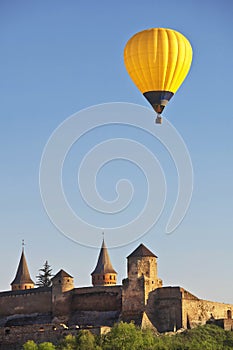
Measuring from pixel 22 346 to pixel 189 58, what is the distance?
2306 centimetres

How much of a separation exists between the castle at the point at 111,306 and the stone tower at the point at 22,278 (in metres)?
9.10

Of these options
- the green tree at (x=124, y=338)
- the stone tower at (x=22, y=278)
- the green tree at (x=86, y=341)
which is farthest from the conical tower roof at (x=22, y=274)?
the green tree at (x=124, y=338)

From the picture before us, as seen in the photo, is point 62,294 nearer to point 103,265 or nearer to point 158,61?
point 103,265

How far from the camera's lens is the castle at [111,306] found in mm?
61656

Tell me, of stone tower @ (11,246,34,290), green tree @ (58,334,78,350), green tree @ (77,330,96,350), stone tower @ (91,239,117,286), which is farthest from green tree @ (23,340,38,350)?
stone tower @ (11,246,34,290)

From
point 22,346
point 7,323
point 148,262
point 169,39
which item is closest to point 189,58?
point 169,39

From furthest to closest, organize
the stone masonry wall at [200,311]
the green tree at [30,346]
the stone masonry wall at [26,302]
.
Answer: the stone masonry wall at [26,302]
the stone masonry wall at [200,311]
the green tree at [30,346]

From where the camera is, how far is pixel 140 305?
61.5m

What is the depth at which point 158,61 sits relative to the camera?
4628 centimetres

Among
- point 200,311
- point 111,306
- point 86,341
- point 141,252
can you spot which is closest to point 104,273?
point 111,306

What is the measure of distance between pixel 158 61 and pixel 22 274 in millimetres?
36549

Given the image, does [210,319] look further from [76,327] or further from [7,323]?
[7,323]

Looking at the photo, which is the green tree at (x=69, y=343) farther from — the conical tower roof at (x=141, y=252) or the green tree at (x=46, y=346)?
the conical tower roof at (x=141, y=252)

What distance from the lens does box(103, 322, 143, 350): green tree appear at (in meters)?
57.4
